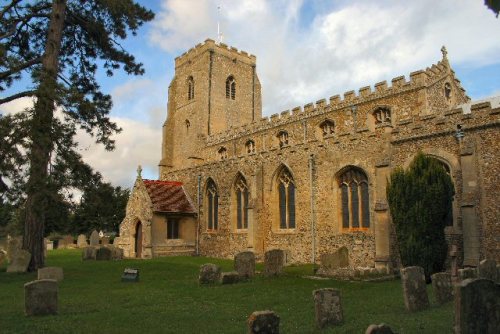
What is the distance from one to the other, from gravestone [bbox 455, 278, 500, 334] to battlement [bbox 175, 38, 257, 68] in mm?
33087

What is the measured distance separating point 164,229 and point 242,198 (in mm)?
5000

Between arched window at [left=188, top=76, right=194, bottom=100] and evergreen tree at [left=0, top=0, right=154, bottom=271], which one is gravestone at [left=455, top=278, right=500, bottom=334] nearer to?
evergreen tree at [left=0, top=0, right=154, bottom=271]

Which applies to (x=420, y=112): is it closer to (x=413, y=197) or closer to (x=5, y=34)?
(x=413, y=197)

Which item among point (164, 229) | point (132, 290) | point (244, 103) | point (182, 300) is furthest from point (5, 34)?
point (244, 103)

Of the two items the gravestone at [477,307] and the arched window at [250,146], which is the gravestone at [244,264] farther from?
the arched window at [250,146]

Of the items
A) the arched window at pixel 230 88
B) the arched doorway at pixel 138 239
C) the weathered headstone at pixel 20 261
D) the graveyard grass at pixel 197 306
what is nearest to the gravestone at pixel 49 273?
the graveyard grass at pixel 197 306

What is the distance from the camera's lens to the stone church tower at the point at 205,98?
35.7 metres

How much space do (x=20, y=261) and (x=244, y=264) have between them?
7.70 metres

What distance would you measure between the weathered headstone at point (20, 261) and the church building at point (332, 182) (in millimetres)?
8921

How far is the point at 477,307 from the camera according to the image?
5488 millimetres

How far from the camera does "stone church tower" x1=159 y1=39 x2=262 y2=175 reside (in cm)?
3569

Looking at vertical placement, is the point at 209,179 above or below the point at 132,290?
above

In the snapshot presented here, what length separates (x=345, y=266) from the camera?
14477 mm

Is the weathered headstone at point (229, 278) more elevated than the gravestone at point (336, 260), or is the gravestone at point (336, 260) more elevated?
the gravestone at point (336, 260)
